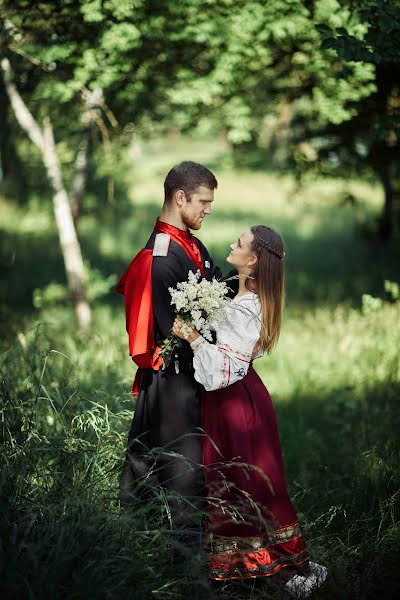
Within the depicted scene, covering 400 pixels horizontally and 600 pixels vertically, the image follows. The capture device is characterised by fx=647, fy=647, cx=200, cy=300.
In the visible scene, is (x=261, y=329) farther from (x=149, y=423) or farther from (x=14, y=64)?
(x=14, y=64)

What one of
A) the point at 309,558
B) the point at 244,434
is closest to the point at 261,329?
the point at 244,434

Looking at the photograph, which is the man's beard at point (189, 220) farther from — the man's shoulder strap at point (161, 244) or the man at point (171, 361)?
the man's shoulder strap at point (161, 244)

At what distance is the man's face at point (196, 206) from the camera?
3273 mm

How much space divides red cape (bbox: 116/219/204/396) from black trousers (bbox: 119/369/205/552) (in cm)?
14

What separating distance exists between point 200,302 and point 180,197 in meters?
0.62

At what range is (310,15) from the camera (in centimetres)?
648

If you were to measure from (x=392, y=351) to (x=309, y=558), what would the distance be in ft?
10.8

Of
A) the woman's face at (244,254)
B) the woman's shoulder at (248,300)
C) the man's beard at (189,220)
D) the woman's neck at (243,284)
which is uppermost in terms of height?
the man's beard at (189,220)

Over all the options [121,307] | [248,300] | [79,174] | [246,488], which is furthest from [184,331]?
[121,307]

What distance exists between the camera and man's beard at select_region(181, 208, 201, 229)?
10.9 ft

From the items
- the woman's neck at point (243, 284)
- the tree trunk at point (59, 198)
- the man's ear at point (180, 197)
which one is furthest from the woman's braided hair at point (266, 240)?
the tree trunk at point (59, 198)

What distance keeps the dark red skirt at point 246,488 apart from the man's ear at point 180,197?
0.98 meters

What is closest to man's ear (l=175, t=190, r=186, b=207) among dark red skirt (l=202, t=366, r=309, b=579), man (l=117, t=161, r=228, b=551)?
man (l=117, t=161, r=228, b=551)

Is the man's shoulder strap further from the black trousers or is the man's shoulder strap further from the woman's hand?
the black trousers
